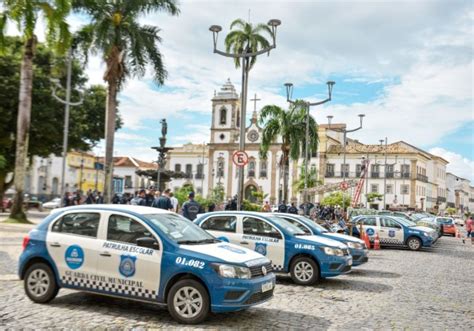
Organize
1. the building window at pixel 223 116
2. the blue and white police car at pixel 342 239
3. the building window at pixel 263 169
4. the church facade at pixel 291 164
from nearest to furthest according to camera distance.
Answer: the blue and white police car at pixel 342 239 → the church facade at pixel 291 164 → the building window at pixel 263 169 → the building window at pixel 223 116

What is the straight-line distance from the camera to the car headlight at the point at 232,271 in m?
7.23

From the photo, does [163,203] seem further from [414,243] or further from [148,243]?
[414,243]

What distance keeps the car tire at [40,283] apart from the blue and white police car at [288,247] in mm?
4068

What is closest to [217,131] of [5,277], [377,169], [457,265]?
[377,169]

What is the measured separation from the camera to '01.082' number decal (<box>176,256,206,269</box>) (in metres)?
7.25

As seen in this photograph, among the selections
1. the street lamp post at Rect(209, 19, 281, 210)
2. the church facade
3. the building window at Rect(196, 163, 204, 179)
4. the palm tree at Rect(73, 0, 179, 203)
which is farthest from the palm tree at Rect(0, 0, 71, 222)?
the building window at Rect(196, 163, 204, 179)

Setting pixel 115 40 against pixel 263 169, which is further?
pixel 263 169

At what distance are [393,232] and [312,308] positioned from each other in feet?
46.4

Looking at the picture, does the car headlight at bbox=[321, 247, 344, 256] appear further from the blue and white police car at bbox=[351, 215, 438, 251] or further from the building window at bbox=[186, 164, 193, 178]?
the building window at bbox=[186, 164, 193, 178]

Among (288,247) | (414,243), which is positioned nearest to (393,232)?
(414,243)

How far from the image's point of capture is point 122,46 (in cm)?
2497

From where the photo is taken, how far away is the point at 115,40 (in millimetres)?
24562

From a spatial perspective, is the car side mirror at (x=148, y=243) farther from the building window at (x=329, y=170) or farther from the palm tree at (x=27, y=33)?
the building window at (x=329, y=170)

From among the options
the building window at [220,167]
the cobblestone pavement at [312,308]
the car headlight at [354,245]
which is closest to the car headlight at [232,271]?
the cobblestone pavement at [312,308]
